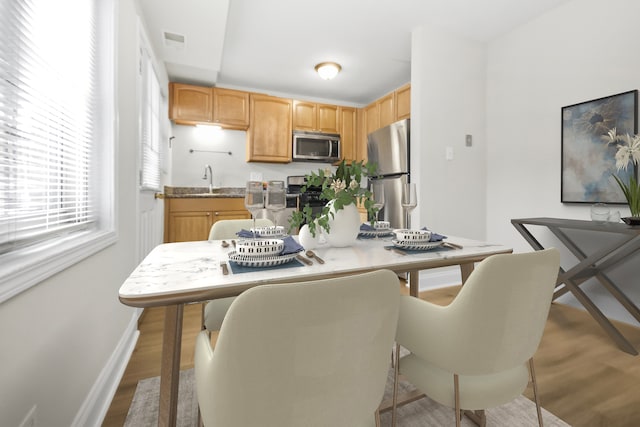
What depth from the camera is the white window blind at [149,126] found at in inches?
92.9

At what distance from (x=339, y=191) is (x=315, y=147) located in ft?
11.0

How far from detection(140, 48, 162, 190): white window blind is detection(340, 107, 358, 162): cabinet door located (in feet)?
8.26

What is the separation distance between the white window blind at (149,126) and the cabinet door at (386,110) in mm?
2694

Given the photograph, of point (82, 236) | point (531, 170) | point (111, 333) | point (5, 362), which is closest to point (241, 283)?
point (5, 362)

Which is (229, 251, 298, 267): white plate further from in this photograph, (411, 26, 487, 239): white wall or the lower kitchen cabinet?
the lower kitchen cabinet

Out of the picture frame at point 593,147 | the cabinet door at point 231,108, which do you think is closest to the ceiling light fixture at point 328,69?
the cabinet door at point 231,108

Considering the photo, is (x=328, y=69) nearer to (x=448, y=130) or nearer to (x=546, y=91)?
(x=448, y=130)

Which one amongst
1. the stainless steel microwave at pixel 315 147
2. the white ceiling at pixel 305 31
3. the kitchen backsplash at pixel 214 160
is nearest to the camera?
the white ceiling at pixel 305 31

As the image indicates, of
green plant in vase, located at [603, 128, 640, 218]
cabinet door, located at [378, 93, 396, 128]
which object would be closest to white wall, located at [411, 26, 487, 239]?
cabinet door, located at [378, 93, 396, 128]

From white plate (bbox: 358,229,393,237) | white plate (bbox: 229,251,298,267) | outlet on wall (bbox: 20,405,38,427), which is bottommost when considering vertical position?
outlet on wall (bbox: 20,405,38,427)

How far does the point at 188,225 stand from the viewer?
3.45 m

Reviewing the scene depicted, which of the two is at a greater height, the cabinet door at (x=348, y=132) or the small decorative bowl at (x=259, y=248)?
the cabinet door at (x=348, y=132)

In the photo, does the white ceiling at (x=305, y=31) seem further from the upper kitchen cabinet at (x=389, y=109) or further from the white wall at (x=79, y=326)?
the white wall at (x=79, y=326)

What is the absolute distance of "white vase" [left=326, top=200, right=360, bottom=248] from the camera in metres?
1.19
